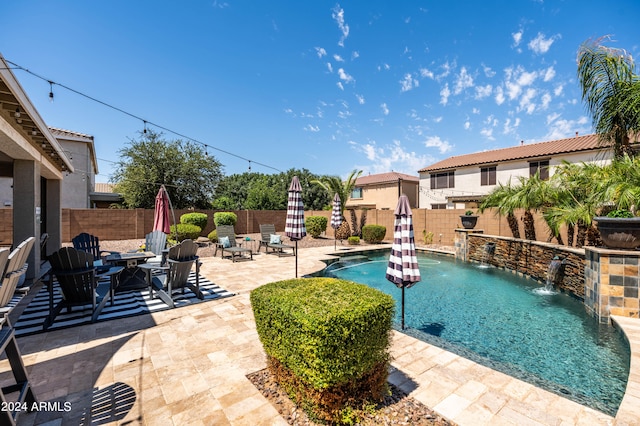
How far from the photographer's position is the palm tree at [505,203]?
11.0 meters

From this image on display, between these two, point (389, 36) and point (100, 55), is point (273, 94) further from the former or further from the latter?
point (100, 55)

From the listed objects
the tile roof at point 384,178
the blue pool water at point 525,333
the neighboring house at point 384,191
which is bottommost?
the blue pool water at point 525,333

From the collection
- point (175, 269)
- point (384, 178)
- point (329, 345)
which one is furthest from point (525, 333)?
point (384, 178)

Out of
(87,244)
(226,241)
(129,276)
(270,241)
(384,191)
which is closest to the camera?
(129,276)

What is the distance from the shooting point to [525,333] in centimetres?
502

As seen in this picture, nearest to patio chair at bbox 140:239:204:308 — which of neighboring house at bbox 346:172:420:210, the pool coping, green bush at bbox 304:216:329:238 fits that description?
the pool coping

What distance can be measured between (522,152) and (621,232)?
1729cm

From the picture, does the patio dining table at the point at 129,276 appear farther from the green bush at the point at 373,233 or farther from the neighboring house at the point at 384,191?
the neighboring house at the point at 384,191

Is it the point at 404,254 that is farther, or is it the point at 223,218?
the point at 223,218

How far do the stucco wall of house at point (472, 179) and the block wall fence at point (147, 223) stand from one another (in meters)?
5.16

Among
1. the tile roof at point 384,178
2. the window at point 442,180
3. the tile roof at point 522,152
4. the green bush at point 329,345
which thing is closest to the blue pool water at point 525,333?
the green bush at point 329,345

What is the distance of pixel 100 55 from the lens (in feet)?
27.3

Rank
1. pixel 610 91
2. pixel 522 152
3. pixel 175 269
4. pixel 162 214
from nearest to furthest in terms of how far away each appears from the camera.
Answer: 1. pixel 175 269
2. pixel 610 91
3. pixel 162 214
4. pixel 522 152

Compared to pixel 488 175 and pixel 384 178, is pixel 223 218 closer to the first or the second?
pixel 384 178
